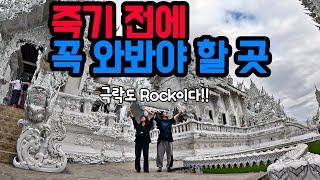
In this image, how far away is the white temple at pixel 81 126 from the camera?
649 centimetres

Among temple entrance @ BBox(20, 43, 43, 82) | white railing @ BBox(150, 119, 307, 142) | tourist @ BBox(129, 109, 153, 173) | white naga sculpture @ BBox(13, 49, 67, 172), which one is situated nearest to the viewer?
white naga sculpture @ BBox(13, 49, 67, 172)

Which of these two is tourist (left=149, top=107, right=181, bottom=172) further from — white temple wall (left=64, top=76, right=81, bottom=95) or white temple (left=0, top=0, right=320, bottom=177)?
white temple wall (left=64, top=76, right=81, bottom=95)

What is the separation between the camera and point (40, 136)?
21.1ft

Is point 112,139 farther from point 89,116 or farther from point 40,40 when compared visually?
point 40,40

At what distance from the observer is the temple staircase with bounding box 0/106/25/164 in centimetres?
638

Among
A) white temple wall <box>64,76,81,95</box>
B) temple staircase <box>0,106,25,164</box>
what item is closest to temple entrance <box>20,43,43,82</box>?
white temple wall <box>64,76,81,95</box>

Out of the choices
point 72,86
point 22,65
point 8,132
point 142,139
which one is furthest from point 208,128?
point 22,65

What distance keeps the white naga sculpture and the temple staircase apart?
0.90 ft

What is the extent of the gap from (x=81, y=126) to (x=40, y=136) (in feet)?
12.7

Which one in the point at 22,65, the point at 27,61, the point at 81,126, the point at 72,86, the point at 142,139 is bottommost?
the point at 142,139

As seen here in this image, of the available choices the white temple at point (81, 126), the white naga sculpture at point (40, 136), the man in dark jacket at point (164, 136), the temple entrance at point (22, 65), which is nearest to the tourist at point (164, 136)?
the man in dark jacket at point (164, 136)

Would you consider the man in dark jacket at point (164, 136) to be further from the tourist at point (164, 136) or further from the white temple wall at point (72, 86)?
the white temple wall at point (72, 86)

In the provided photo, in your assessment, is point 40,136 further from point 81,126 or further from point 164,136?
point 81,126

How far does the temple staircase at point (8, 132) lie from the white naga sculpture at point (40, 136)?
0.90 ft
